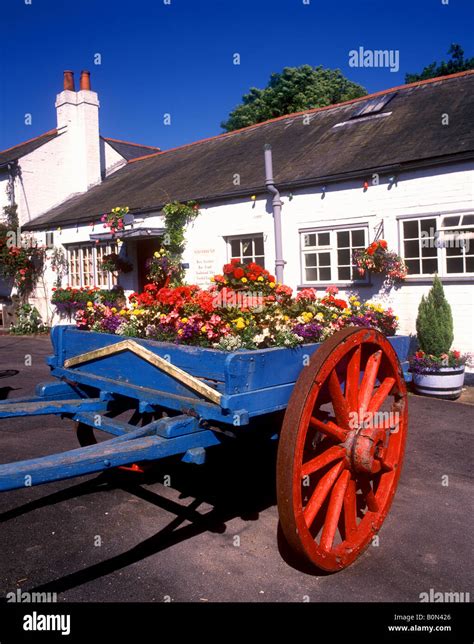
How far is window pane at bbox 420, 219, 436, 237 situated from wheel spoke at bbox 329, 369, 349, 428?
5.97 meters

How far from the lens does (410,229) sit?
8547 millimetres

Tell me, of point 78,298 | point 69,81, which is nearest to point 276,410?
point 78,298

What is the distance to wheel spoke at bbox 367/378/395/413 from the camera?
3.28m

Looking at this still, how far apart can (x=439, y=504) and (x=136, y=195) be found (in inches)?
443

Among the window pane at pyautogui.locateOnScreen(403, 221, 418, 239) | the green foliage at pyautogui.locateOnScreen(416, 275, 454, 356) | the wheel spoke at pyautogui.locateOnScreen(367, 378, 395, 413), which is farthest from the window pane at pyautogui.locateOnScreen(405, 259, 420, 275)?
the wheel spoke at pyautogui.locateOnScreen(367, 378, 395, 413)

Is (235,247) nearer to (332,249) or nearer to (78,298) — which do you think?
(332,249)

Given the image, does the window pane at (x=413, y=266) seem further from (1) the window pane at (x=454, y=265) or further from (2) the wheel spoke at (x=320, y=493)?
(2) the wheel spoke at (x=320, y=493)

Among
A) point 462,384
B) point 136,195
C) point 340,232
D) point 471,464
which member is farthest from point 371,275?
point 136,195

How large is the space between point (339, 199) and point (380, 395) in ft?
21.0

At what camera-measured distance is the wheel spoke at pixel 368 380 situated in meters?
3.20

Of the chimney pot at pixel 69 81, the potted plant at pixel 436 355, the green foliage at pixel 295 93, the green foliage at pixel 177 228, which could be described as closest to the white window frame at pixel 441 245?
the potted plant at pixel 436 355

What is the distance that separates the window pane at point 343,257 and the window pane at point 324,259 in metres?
0.20

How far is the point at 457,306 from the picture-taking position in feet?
26.6

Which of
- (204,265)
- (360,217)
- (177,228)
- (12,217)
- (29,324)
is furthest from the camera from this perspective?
(12,217)
